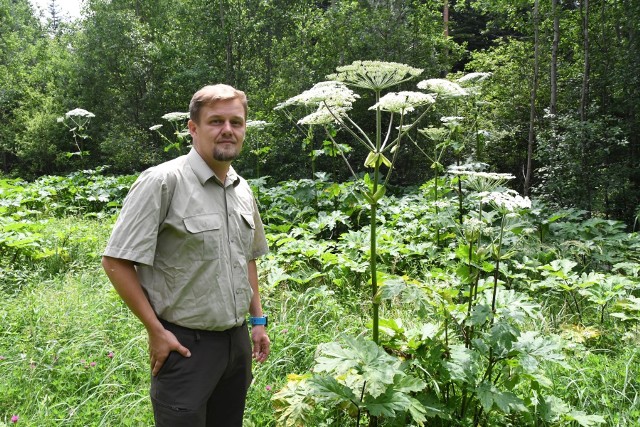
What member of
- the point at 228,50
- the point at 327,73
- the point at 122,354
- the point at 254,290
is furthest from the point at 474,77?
the point at 228,50

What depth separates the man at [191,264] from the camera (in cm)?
196

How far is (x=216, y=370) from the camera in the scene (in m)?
Answer: 2.13

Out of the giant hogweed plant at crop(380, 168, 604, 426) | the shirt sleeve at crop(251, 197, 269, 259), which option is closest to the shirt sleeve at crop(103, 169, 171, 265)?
the shirt sleeve at crop(251, 197, 269, 259)

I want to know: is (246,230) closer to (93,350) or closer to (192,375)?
(192,375)

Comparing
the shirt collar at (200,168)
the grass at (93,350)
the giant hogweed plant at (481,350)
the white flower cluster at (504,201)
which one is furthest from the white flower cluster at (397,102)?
the grass at (93,350)

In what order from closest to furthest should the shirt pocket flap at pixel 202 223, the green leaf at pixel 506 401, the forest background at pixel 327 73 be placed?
the shirt pocket flap at pixel 202 223 < the green leaf at pixel 506 401 < the forest background at pixel 327 73

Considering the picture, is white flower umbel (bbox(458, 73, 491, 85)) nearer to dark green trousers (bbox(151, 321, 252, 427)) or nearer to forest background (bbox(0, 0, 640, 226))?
forest background (bbox(0, 0, 640, 226))

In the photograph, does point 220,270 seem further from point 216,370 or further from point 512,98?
point 512,98

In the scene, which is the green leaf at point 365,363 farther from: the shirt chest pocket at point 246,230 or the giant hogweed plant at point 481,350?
the shirt chest pocket at point 246,230

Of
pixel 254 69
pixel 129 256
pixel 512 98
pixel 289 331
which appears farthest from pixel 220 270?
pixel 254 69

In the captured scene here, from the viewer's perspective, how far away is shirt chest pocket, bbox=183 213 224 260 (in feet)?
6.74

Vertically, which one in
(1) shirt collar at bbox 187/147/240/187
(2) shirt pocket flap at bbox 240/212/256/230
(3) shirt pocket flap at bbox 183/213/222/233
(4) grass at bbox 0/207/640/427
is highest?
(1) shirt collar at bbox 187/147/240/187

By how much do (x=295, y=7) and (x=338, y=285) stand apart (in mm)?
12579

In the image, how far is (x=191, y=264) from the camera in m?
2.06
